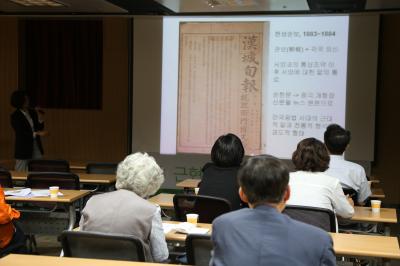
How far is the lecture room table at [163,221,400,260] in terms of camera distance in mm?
2676

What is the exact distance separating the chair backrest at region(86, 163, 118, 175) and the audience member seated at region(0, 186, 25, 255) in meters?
2.63

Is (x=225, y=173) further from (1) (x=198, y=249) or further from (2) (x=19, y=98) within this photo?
(2) (x=19, y=98)

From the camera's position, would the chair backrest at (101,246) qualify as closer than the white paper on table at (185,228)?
Yes

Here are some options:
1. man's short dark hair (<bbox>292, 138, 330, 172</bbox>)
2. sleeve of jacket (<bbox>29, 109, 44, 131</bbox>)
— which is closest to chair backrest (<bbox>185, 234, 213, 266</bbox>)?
man's short dark hair (<bbox>292, 138, 330, 172</bbox>)

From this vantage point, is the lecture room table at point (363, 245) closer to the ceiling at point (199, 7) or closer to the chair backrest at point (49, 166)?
the chair backrest at point (49, 166)

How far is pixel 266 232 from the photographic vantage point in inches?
69.0

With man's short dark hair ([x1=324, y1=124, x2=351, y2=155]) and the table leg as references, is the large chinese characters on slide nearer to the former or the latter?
man's short dark hair ([x1=324, y1=124, x2=351, y2=155])

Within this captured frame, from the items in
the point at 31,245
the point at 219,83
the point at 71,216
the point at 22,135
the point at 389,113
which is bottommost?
the point at 31,245

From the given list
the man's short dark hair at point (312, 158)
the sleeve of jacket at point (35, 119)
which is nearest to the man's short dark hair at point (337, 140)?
the man's short dark hair at point (312, 158)

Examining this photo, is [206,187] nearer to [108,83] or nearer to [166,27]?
[166,27]

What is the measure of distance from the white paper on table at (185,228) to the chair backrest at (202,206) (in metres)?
0.30

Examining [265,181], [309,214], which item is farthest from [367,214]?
[265,181]

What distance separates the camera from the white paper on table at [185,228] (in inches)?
118

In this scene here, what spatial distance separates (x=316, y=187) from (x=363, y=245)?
56 centimetres
